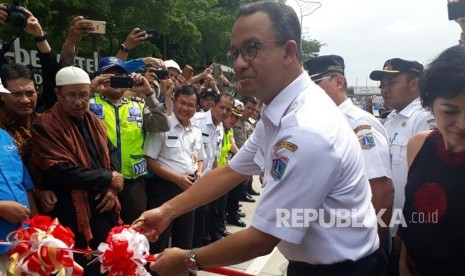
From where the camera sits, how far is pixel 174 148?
4359 mm

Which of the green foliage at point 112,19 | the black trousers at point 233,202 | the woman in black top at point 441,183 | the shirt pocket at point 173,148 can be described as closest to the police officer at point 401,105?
the woman in black top at point 441,183

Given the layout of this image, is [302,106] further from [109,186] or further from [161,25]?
[161,25]

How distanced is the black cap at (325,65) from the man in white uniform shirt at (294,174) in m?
1.67

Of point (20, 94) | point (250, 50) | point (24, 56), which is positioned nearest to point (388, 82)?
point (250, 50)

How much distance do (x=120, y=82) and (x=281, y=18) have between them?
7.31 ft

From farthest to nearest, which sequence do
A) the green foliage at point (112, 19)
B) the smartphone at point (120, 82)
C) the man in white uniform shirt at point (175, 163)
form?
the green foliage at point (112, 19) < the man in white uniform shirt at point (175, 163) < the smartphone at point (120, 82)

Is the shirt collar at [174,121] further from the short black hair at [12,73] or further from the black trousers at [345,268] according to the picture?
the black trousers at [345,268]

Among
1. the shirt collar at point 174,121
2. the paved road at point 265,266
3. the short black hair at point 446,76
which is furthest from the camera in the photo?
the paved road at point 265,266

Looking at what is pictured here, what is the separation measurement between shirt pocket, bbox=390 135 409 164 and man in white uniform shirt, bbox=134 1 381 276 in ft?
5.58

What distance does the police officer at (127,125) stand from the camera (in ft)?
12.1

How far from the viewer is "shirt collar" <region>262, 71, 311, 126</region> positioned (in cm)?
174

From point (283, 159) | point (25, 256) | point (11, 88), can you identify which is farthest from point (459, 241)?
point (11, 88)

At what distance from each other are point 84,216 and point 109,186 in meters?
0.27

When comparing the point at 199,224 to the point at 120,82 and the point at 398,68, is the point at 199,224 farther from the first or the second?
the point at 398,68
